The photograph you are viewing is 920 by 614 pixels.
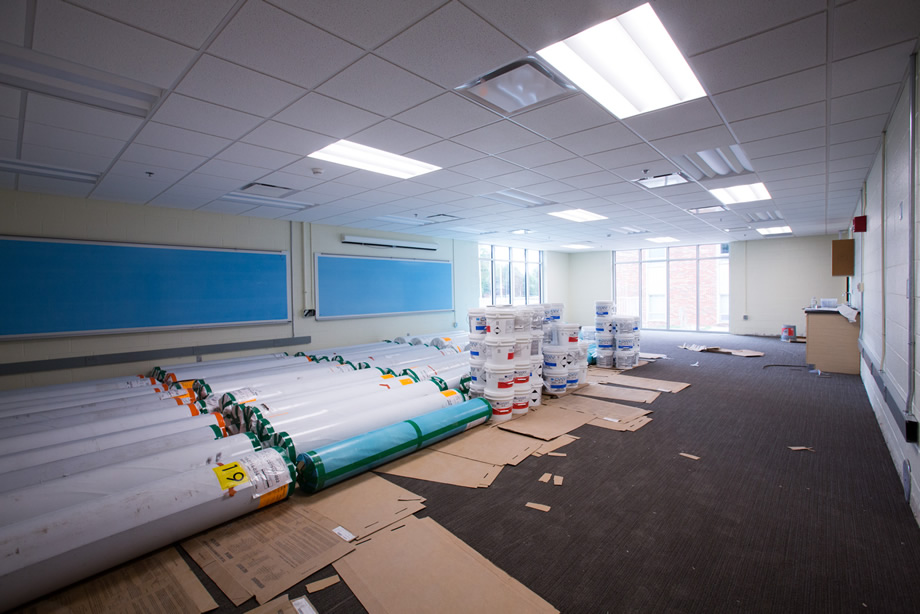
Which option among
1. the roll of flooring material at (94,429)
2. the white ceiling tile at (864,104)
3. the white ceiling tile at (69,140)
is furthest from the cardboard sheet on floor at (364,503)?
the white ceiling tile at (864,104)

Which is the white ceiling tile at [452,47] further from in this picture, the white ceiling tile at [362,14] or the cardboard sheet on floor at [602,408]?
the cardboard sheet on floor at [602,408]

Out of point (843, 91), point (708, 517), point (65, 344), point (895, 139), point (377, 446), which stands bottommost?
point (708, 517)

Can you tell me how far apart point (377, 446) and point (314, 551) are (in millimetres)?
947

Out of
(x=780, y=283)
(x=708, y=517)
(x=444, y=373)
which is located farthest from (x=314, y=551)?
(x=780, y=283)

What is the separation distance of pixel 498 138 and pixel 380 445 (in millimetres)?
2638

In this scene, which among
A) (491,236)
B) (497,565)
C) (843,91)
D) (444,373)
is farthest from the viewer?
(491,236)

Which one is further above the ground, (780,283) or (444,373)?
(780,283)

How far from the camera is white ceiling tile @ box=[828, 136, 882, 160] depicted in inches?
138

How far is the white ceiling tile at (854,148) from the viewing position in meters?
3.49

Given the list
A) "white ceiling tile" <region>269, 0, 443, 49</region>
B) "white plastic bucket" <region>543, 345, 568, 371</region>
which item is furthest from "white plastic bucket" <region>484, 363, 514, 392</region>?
"white ceiling tile" <region>269, 0, 443, 49</region>

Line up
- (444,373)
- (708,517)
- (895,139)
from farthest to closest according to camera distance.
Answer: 1. (444,373)
2. (895,139)
3. (708,517)

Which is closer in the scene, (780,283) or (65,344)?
(65,344)

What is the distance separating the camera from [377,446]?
2992mm

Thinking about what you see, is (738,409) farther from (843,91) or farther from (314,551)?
(314,551)
